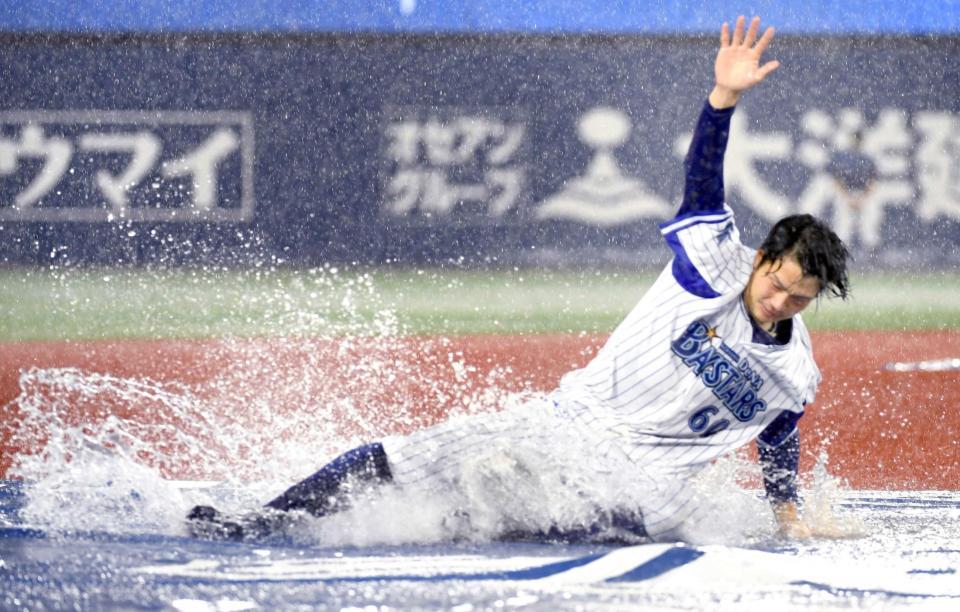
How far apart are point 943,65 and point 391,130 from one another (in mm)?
3849

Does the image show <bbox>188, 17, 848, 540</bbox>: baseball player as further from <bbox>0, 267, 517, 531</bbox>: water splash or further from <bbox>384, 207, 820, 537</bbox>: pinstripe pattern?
<bbox>0, 267, 517, 531</bbox>: water splash

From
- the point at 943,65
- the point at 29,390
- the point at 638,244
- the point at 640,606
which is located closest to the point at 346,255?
the point at 638,244

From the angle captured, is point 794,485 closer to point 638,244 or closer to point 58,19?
point 638,244

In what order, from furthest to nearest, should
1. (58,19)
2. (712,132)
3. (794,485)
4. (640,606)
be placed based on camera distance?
(58,19) < (794,485) < (712,132) < (640,606)

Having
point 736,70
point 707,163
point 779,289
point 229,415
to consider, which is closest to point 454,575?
point 779,289

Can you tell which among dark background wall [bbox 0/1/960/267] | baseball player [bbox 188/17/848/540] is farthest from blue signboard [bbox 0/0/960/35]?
baseball player [bbox 188/17/848/540]

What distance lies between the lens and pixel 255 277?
10.2m

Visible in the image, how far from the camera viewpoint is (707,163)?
2930 millimetres

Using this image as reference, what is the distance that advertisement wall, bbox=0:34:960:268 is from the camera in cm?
896

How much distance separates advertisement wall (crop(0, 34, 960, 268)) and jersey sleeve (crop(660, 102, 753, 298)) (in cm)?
612

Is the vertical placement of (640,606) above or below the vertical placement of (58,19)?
below

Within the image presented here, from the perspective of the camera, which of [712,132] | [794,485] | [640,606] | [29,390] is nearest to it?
[640,606]

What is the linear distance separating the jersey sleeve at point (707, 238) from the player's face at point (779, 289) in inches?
2.1

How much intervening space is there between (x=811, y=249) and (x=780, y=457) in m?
0.64
